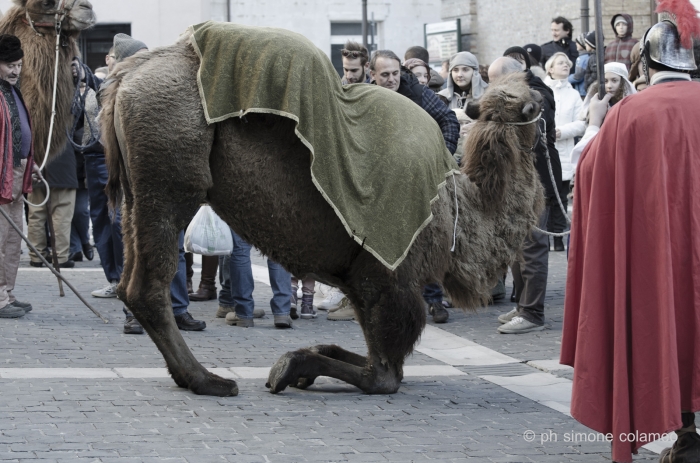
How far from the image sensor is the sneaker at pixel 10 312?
848 centimetres

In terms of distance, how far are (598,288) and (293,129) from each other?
2.07 m

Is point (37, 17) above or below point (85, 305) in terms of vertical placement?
above

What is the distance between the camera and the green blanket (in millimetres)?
5695

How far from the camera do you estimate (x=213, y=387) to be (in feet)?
19.2

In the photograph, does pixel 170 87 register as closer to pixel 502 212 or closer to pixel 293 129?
pixel 293 129

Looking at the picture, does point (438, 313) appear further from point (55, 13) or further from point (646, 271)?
point (646, 271)

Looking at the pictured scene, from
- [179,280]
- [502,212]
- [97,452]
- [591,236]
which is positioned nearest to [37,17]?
[179,280]

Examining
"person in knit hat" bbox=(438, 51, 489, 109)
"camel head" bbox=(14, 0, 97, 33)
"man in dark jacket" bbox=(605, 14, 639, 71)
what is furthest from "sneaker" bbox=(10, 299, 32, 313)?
"man in dark jacket" bbox=(605, 14, 639, 71)

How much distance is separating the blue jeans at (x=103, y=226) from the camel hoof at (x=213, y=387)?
3.14 m

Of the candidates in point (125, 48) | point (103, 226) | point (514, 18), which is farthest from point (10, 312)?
point (514, 18)

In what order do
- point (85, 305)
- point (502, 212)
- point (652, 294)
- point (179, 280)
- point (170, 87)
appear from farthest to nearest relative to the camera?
point (85, 305), point (179, 280), point (502, 212), point (170, 87), point (652, 294)

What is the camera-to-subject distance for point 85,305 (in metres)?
9.06

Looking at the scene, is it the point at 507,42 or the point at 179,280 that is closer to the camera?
the point at 179,280

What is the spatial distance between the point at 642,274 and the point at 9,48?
18.9ft
